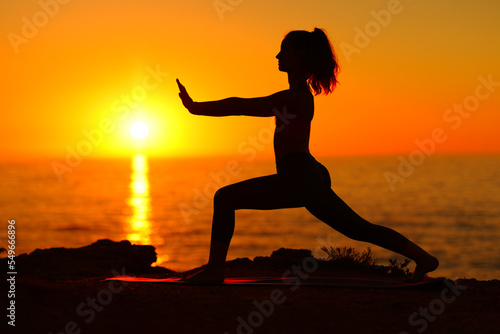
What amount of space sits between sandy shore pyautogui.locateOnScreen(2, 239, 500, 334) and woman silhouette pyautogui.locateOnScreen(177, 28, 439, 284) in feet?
1.65

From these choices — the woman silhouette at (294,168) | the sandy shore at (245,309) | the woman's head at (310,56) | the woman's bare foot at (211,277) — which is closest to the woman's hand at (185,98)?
the woman silhouette at (294,168)

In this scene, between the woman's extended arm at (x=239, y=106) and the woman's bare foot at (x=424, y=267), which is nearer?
the woman's extended arm at (x=239, y=106)

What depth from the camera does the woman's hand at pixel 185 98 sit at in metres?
6.30

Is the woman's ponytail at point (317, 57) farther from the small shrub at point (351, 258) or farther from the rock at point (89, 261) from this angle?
the rock at point (89, 261)

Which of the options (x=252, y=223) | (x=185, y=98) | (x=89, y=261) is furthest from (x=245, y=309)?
(x=252, y=223)

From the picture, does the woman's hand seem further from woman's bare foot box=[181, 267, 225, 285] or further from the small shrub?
the small shrub

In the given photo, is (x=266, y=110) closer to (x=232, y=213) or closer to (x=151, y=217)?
(x=232, y=213)

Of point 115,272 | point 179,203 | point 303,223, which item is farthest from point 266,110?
point 179,203

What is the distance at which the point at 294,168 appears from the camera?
20.6 ft

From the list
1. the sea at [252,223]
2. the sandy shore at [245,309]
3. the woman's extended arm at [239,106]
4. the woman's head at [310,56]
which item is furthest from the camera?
the sea at [252,223]

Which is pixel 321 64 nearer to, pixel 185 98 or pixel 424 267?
pixel 185 98

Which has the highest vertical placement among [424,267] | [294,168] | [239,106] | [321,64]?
[321,64]

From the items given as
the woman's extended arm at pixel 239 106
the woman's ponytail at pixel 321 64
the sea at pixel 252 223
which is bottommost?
the sea at pixel 252 223

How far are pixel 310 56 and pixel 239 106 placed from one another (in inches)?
36.1
